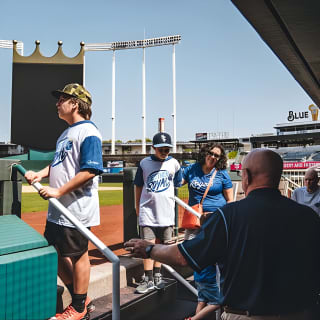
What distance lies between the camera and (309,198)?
471 cm

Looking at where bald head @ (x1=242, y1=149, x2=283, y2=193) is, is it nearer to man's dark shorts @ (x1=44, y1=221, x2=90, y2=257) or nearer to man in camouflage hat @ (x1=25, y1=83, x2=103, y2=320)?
man in camouflage hat @ (x1=25, y1=83, x2=103, y2=320)

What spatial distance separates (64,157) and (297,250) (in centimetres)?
169

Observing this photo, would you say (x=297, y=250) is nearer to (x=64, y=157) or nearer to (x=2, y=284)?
(x=2, y=284)

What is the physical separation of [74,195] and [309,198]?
369 centimetres

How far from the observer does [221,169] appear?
3.57m

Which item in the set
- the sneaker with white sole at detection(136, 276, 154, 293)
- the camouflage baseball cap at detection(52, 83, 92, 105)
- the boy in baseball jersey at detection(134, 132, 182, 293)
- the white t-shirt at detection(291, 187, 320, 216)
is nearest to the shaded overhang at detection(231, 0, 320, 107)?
the camouflage baseball cap at detection(52, 83, 92, 105)

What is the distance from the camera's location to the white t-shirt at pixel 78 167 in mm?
2314

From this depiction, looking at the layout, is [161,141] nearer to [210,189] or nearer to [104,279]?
[210,189]

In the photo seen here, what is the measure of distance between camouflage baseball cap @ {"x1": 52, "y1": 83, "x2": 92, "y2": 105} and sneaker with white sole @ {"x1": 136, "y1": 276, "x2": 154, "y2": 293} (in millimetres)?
1988

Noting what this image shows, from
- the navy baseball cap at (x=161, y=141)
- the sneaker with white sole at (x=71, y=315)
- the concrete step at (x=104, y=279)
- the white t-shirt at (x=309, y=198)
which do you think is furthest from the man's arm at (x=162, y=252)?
the white t-shirt at (x=309, y=198)

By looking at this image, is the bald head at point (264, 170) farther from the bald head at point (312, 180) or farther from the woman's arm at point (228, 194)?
the bald head at point (312, 180)

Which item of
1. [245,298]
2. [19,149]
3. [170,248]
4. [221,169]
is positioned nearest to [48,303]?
[170,248]

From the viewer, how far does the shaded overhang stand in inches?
85.8

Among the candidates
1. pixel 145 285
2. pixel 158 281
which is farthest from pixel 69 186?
pixel 158 281
